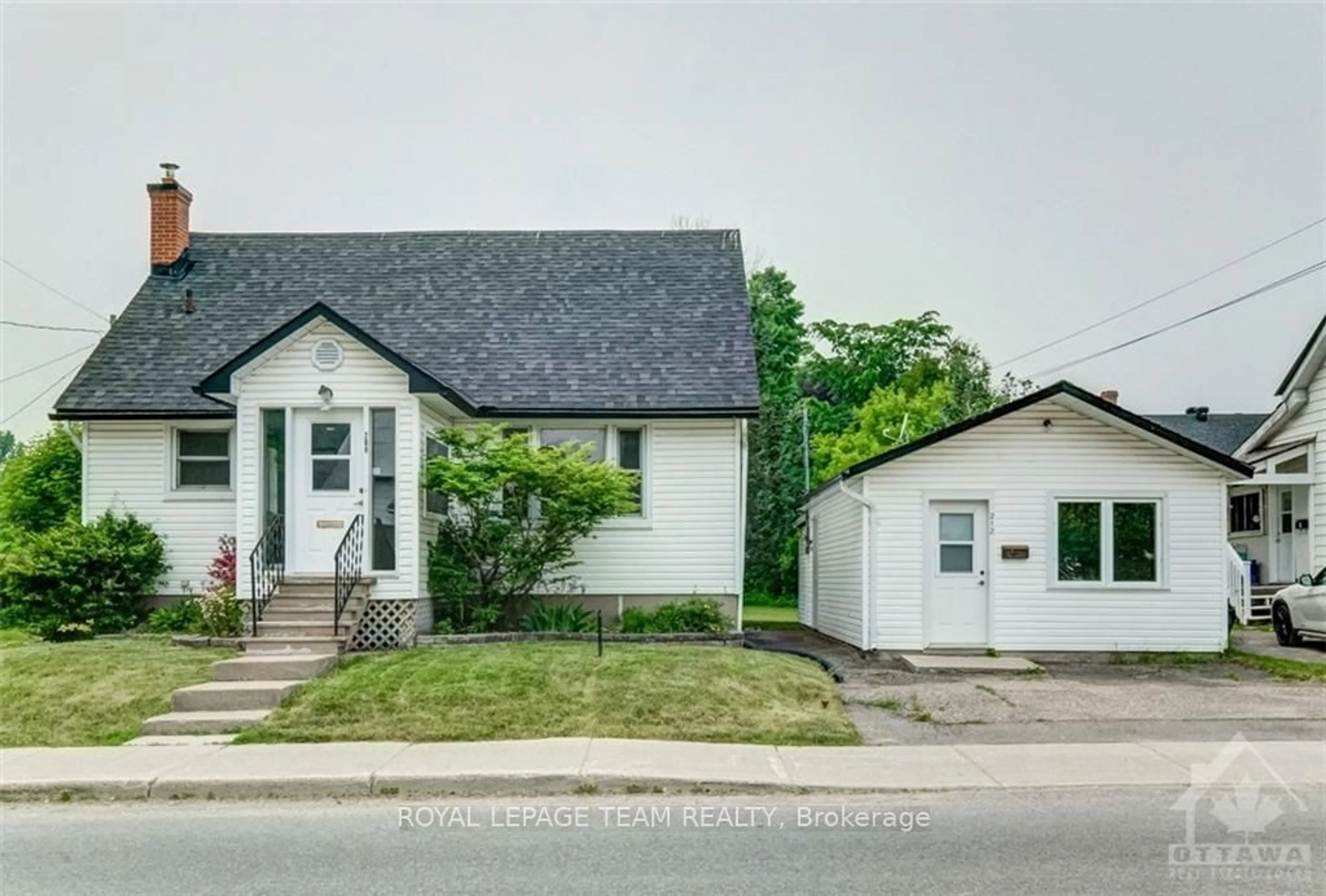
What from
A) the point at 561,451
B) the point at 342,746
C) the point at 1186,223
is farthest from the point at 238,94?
the point at 1186,223

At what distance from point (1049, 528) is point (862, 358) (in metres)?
43.4

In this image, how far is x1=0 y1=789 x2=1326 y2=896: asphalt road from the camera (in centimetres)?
638

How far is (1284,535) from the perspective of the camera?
25938mm

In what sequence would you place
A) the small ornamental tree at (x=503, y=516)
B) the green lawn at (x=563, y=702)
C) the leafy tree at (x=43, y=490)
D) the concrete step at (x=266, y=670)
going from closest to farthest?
the green lawn at (x=563, y=702) → the concrete step at (x=266, y=670) → the small ornamental tree at (x=503, y=516) → the leafy tree at (x=43, y=490)

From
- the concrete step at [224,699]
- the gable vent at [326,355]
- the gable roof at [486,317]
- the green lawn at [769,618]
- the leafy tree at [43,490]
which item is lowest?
the green lawn at [769,618]

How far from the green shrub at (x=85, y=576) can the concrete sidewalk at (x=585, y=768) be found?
7144 mm

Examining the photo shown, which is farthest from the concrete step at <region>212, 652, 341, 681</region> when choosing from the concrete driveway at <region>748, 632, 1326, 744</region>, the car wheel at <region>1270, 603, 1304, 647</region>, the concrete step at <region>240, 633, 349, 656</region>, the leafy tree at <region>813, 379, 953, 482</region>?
the leafy tree at <region>813, 379, 953, 482</region>

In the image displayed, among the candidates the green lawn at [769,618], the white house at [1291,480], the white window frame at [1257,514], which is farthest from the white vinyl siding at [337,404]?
the white window frame at [1257,514]

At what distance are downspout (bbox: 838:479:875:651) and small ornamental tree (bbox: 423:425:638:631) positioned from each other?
3.54 m

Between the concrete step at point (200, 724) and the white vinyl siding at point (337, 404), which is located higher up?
the white vinyl siding at point (337, 404)

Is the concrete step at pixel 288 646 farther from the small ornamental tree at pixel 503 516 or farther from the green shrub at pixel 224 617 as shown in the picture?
the small ornamental tree at pixel 503 516

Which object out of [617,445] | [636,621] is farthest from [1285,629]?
[617,445]

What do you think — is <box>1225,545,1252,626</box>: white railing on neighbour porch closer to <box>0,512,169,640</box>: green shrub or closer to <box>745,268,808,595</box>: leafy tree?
<box>745,268,808,595</box>: leafy tree

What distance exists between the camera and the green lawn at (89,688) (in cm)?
1082
